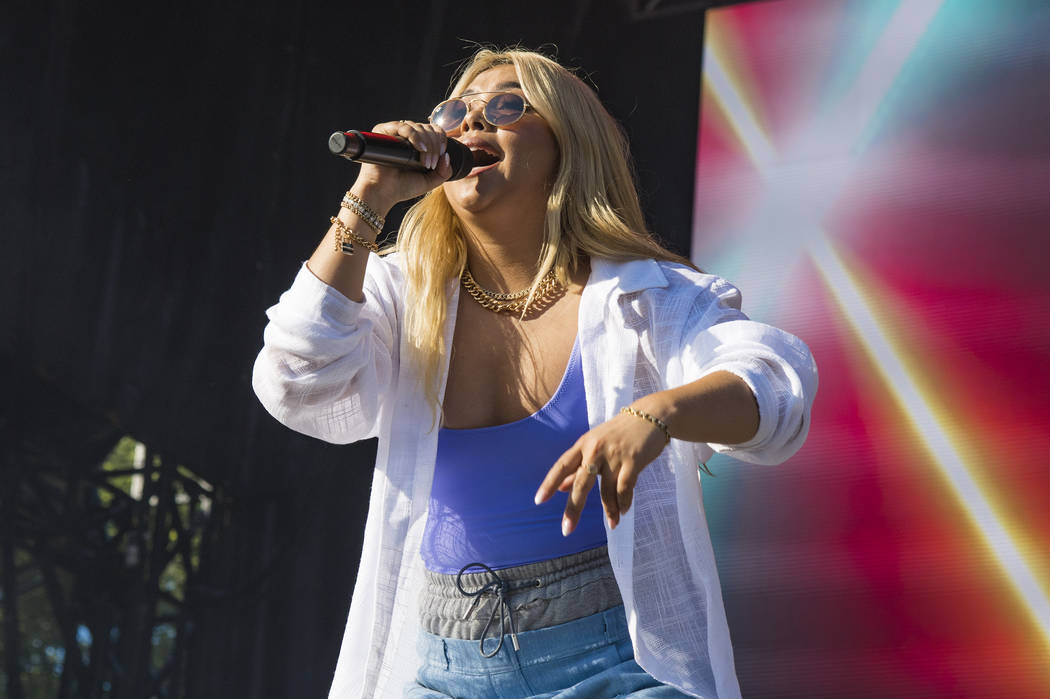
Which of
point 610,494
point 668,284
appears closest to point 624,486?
point 610,494

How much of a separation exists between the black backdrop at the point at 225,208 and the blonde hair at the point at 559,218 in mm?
875

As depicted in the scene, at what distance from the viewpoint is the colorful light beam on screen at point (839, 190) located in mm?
2203

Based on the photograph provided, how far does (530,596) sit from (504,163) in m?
0.64

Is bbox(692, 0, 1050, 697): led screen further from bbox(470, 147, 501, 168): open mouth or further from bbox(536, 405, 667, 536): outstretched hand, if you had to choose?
bbox(536, 405, 667, 536): outstretched hand

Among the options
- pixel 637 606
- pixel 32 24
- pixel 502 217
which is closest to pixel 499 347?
pixel 502 217

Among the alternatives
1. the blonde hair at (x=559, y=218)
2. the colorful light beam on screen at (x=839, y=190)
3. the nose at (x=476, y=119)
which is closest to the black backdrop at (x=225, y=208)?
the colorful light beam on screen at (x=839, y=190)

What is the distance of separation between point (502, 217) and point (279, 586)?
4.69 ft

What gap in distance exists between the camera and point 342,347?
1459mm

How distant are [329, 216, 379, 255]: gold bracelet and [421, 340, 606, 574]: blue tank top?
1.00 feet

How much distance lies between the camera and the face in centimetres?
170

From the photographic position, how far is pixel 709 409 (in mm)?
1262

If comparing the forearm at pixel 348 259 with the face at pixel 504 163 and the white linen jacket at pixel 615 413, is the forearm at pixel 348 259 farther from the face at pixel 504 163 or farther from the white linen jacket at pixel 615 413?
the face at pixel 504 163

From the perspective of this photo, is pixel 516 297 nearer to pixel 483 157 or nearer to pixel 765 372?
pixel 483 157

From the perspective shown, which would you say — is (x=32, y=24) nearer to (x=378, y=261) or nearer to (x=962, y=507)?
(x=378, y=261)
